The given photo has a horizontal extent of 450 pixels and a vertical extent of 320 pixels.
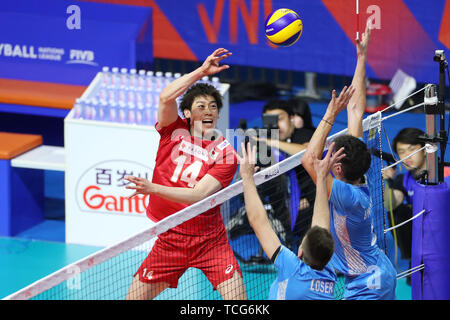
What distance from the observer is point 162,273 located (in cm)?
727

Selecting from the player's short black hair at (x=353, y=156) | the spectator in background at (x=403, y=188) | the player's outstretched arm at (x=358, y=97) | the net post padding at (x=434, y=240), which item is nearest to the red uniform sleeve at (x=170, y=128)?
the player's outstretched arm at (x=358, y=97)

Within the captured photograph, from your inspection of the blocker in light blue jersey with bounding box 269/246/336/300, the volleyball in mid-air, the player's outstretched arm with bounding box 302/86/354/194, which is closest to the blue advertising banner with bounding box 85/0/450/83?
the volleyball in mid-air

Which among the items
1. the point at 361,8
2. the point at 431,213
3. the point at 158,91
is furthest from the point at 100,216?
the point at 361,8

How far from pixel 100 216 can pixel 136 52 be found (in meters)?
2.70

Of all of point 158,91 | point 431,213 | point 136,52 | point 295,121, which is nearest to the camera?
point 431,213

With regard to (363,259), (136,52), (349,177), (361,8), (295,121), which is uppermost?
(361,8)

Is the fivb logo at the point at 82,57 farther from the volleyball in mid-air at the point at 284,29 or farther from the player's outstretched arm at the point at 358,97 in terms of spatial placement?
the player's outstretched arm at the point at 358,97

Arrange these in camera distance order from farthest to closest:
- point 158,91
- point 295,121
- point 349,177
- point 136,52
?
point 136,52 → point 158,91 → point 295,121 → point 349,177

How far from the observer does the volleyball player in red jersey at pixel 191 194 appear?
717 centimetres

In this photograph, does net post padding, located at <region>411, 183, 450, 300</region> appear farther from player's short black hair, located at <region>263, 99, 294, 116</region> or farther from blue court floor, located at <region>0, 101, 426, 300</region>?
player's short black hair, located at <region>263, 99, 294, 116</region>

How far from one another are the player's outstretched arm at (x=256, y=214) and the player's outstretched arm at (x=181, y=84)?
1.06 metres

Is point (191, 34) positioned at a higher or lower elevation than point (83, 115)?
higher

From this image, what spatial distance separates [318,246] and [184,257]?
6.54 feet

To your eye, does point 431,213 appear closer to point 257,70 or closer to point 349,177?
point 349,177
